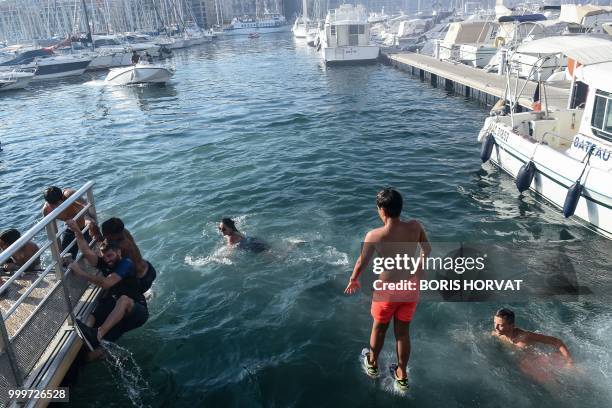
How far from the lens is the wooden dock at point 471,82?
20.9m

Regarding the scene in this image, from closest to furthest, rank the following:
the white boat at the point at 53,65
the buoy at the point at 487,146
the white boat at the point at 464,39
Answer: the buoy at the point at 487,146 → the white boat at the point at 464,39 → the white boat at the point at 53,65

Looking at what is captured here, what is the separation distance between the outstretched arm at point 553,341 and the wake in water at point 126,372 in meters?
5.38

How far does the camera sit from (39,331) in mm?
5137

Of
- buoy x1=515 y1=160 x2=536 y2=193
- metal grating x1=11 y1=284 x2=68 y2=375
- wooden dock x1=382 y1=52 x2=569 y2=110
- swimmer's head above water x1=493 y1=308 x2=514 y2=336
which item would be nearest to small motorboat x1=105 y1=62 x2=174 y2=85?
wooden dock x1=382 y1=52 x2=569 y2=110

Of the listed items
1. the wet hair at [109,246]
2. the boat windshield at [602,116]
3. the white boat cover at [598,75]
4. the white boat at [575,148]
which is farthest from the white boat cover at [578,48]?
the wet hair at [109,246]

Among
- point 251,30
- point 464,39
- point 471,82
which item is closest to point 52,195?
point 471,82

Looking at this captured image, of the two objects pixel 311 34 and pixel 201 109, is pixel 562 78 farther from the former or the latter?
pixel 311 34

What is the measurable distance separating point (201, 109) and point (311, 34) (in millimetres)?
53643

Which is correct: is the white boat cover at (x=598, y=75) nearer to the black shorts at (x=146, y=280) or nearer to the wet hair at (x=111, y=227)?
the black shorts at (x=146, y=280)

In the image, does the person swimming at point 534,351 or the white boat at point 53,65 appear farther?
the white boat at point 53,65

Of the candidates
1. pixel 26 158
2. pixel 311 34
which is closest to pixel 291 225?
pixel 26 158

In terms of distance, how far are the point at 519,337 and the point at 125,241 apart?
597 cm

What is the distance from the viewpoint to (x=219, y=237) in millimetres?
10484

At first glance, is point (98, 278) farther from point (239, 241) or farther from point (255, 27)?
point (255, 27)
